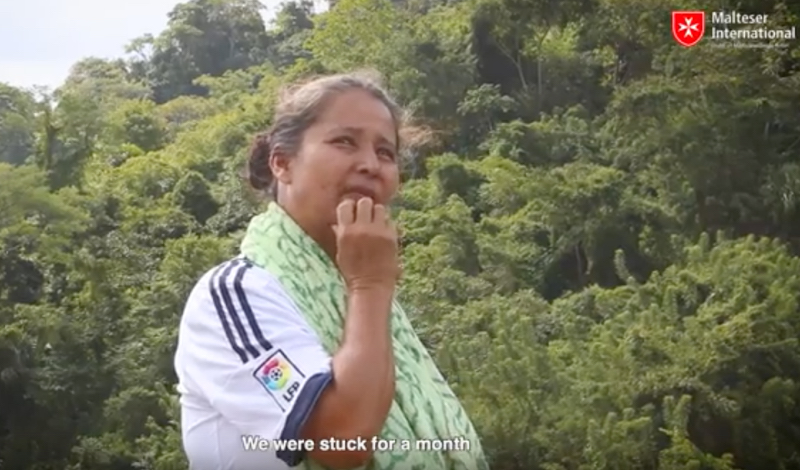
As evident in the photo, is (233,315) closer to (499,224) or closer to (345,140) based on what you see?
(345,140)

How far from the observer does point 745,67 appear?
1683 millimetres

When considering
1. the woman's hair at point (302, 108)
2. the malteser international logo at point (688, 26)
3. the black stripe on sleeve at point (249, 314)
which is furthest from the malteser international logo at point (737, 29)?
the black stripe on sleeve at point (249, 314)

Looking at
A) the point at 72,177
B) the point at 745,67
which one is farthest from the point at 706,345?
the point at 72,177

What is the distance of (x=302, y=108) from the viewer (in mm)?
523

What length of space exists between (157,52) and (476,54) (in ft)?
2.53

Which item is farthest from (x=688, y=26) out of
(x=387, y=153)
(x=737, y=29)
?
(x=387, y=153)

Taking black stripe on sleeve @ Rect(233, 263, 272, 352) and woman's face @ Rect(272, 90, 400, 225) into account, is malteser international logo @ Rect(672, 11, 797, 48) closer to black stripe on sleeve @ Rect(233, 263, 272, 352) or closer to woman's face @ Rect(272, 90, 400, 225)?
woman's face @ Rect(272, 90, 400, 225)

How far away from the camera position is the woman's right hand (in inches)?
18.0

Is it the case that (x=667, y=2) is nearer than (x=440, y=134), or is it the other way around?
(x=667, y=2)

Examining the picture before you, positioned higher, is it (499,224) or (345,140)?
(499,224)

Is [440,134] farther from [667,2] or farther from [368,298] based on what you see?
[368,298]

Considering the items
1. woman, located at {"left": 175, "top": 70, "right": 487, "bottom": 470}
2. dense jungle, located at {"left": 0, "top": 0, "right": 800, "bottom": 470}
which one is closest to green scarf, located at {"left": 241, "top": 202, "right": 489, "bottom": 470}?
woman, located at {"left": 175, "top": 70, "right": 487, "bottom": 470}

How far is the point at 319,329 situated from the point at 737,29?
3.62 feet

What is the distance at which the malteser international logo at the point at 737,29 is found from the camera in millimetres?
1368
